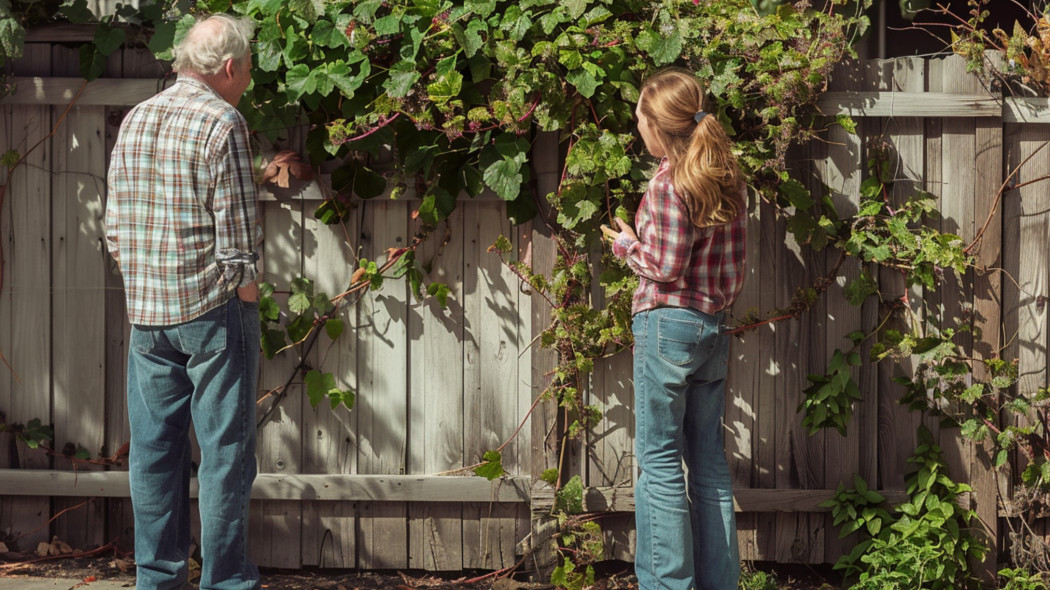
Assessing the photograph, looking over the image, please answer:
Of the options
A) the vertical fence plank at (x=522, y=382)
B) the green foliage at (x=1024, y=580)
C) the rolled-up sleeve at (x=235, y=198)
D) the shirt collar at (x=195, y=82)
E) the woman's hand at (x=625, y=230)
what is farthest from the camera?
the vertical fence plank at (x=522, y=382)

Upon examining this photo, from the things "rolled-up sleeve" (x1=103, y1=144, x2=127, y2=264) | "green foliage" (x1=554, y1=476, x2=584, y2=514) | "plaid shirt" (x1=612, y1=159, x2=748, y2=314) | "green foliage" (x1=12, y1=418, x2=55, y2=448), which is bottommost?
"green foliage" (x1=554, y1=476, x2=584, y2=514)

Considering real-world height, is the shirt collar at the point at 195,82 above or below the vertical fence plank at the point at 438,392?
above

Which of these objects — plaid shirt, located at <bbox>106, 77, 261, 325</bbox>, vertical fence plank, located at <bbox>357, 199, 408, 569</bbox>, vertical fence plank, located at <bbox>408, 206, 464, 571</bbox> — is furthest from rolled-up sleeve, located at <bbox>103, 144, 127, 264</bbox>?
vertical fence plank, located at <bbox>408, 206, 464, 571</bbox>

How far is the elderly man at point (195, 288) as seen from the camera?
8.97 feet

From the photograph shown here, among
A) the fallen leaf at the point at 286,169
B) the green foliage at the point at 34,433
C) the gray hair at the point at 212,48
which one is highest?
the gray hair at the point at 212,48

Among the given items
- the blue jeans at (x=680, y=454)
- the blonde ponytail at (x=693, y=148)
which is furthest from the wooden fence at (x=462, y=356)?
the blonde ponytail at (x=693, y=148)

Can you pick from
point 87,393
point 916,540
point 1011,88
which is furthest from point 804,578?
point 87,393

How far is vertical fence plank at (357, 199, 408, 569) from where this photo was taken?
367 cm

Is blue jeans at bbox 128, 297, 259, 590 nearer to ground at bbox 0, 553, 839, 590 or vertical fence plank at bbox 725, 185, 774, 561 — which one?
ground at bbox 0, 553, 839, 590

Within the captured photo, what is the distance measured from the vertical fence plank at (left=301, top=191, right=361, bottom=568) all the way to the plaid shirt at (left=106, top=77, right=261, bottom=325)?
2.93 feet

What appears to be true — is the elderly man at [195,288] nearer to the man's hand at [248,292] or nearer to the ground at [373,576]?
the man's hand at [248,292]

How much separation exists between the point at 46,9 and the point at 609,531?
2.80 m

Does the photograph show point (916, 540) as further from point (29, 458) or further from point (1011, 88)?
point (29, 458)

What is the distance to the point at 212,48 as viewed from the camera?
2.81 metres
